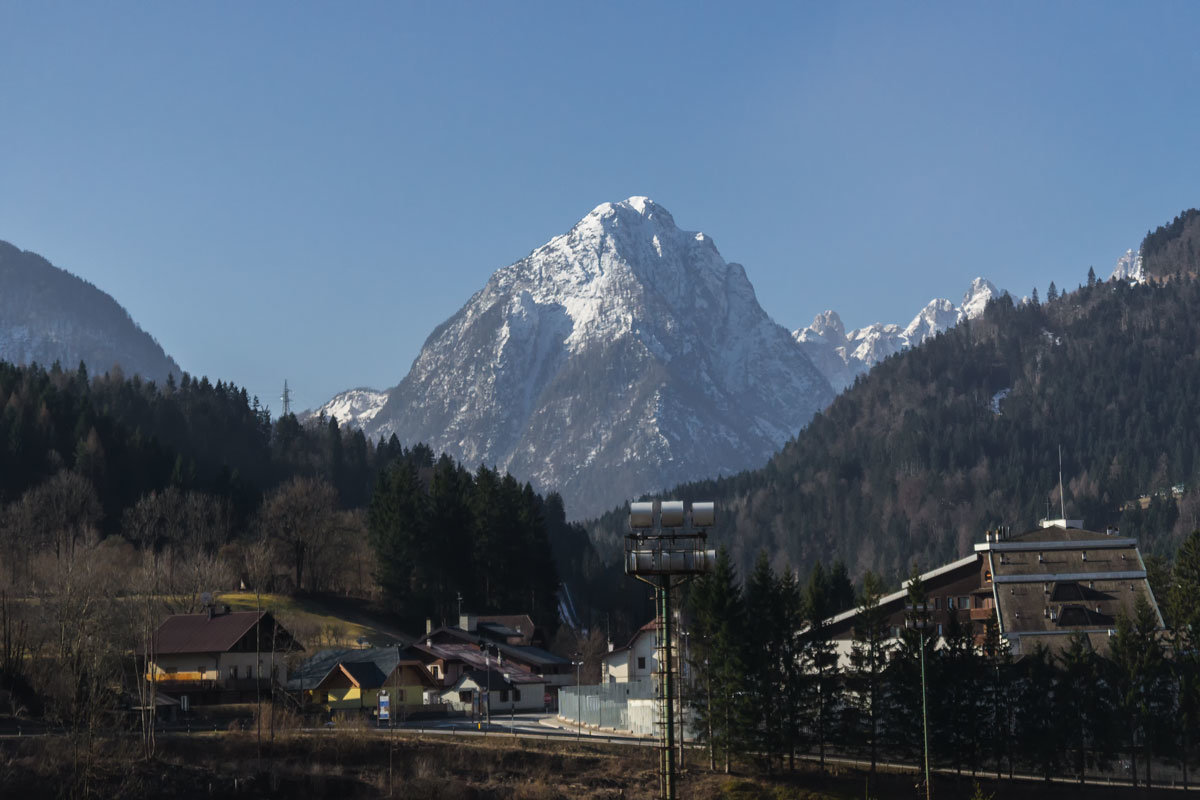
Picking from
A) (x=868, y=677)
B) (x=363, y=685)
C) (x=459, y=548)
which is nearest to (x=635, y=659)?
(x=363, y=685)

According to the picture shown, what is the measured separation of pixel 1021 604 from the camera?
328 feet

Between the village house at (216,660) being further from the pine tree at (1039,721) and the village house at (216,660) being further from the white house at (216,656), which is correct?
the pine tree at (1039,721)

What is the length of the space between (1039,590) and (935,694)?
24366mm

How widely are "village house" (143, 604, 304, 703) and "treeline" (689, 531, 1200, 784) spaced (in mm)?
35040

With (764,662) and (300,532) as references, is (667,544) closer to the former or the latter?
(764,662)

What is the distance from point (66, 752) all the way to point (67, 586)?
21.0m

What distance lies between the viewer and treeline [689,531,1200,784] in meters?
78.9

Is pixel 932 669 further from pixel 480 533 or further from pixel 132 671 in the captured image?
pixel 480 533

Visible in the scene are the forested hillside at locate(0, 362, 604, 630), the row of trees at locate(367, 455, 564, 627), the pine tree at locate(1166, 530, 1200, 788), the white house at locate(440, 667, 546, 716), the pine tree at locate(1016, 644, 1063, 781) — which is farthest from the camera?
the row of trees at locate(367, 455, 564, 627)

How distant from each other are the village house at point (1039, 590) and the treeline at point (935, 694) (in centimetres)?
1215

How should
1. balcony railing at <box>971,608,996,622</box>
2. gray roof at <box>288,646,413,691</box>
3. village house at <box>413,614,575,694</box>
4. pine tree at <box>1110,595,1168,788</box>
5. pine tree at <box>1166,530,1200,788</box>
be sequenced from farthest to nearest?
village house at <box>413,614,575,694</box> → balcony railing at <box>971,608,996,622</box> → gray roof at <box>288,646,413,691</box> → pine tree at <box>1166,530,1200,788</box> → pine tree at <box>1110,595,1168,788</box>

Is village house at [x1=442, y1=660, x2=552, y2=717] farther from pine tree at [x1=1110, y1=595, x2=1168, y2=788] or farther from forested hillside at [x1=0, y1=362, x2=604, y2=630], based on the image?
pine tree at [x1=1110, y1=595, x2=1168, y2=788]

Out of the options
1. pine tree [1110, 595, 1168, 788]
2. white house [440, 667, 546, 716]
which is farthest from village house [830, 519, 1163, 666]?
white house [440, 667, 546, 716]

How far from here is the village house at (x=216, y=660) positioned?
10031 cm
